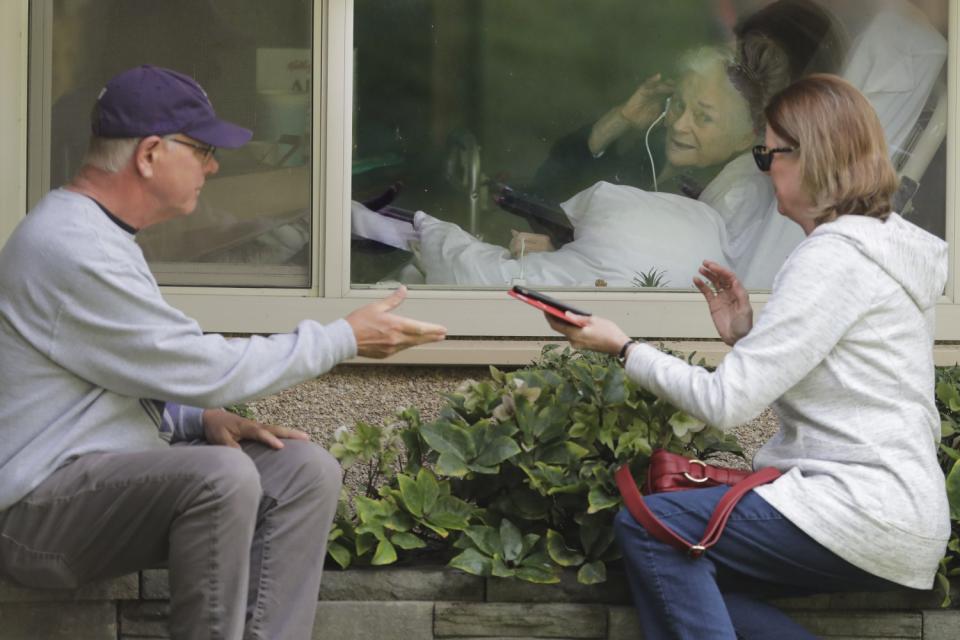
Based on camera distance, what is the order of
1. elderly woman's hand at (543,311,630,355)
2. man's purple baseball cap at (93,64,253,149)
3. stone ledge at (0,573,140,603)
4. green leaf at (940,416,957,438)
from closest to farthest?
1. man's purple baseball cap at (93,64,253,149)
2. elderly woman's hand at (543,311,630,355)
3. stone ledge at (0,573,140,603)
4. green leaf at (940,416,957,438)

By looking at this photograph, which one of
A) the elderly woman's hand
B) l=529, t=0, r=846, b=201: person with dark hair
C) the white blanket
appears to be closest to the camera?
the elderly woman's hand

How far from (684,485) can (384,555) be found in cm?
88

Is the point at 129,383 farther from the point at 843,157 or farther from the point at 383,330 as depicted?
the point at 843,157

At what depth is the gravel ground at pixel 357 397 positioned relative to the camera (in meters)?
4.98

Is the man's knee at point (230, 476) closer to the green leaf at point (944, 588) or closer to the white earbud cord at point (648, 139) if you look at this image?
the green leaf at point (944, 588)

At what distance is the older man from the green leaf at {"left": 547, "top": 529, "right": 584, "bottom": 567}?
0.84 metres

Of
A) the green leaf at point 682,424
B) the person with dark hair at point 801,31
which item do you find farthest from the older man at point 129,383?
the person with dark hair at point 801,31

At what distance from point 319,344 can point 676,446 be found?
4.22 feet

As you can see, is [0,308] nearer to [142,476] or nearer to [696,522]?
[142,476]

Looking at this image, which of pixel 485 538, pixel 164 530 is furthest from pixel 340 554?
pixel 164 530

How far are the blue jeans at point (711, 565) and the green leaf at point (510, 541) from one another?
44cm

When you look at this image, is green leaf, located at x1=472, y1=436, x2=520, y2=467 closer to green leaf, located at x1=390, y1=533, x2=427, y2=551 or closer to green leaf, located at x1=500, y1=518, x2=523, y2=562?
green leaf, located at x1=500, y1=518, x2=523, y2=562

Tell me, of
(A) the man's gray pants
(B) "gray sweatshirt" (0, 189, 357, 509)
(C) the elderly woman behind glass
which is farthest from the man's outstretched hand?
(C) the elderly woman behind glass

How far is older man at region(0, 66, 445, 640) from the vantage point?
3.12 metres
